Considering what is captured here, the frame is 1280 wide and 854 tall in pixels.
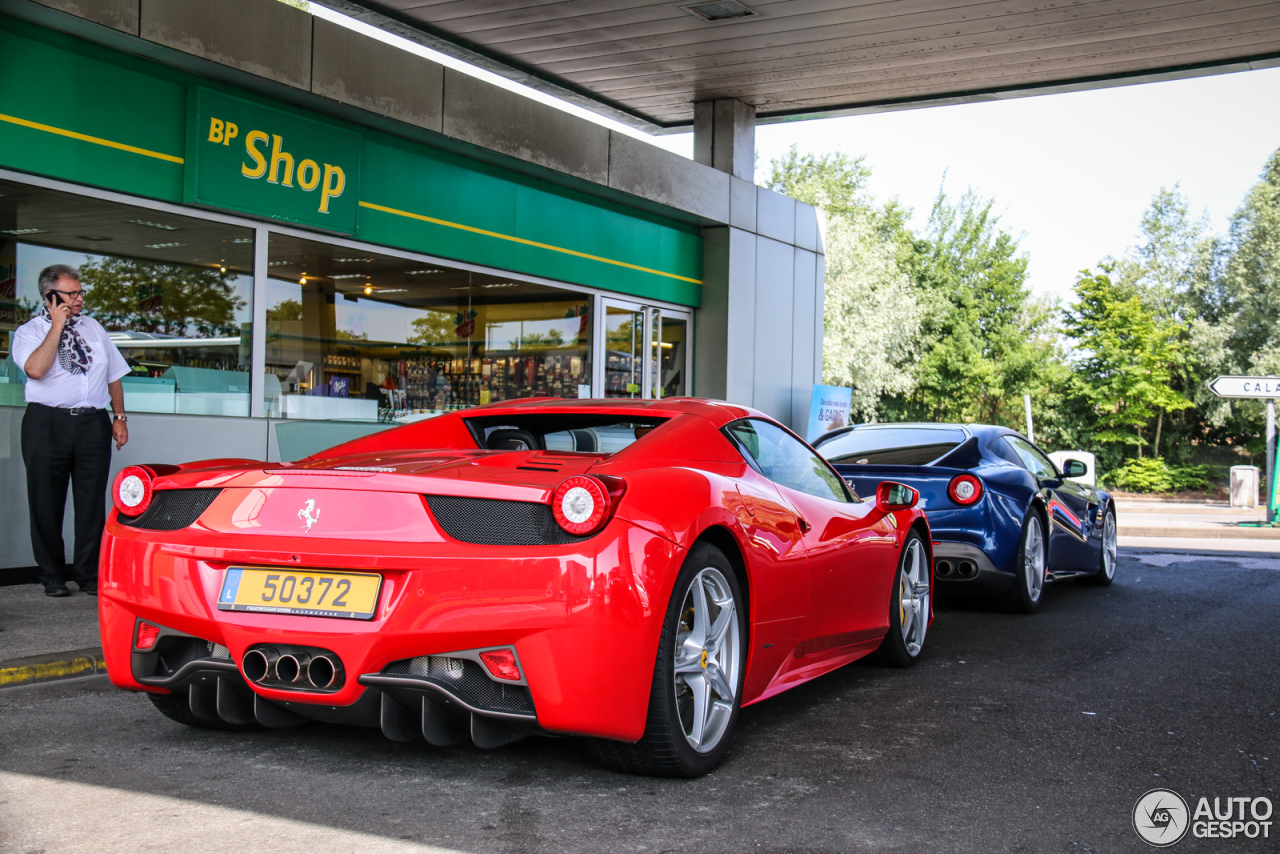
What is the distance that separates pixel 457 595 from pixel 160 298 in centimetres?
646

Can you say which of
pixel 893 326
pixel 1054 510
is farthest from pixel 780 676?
pixel 893 326

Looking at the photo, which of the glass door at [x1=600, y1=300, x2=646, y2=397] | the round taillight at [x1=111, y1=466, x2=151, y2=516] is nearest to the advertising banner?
the glass door at [x1=600, y1=300, x2=646, y2=397]

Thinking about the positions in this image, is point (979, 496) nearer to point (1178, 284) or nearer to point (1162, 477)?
point (1162, 477)

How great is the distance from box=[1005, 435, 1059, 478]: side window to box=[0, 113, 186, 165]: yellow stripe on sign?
6509 mm

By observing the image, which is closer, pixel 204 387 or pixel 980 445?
pixel 980 445

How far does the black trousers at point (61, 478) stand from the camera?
664 centimetres

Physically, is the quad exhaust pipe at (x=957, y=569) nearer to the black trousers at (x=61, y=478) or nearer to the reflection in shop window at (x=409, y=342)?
the black trousers at (x=61, y=478)

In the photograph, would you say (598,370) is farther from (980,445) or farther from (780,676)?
(780,676)

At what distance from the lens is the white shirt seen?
6652 millimetres

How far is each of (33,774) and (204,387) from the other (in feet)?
18.7

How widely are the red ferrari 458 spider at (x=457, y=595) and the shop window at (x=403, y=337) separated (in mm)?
6091

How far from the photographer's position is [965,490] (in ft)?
24.7

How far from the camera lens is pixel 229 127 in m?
8.97
